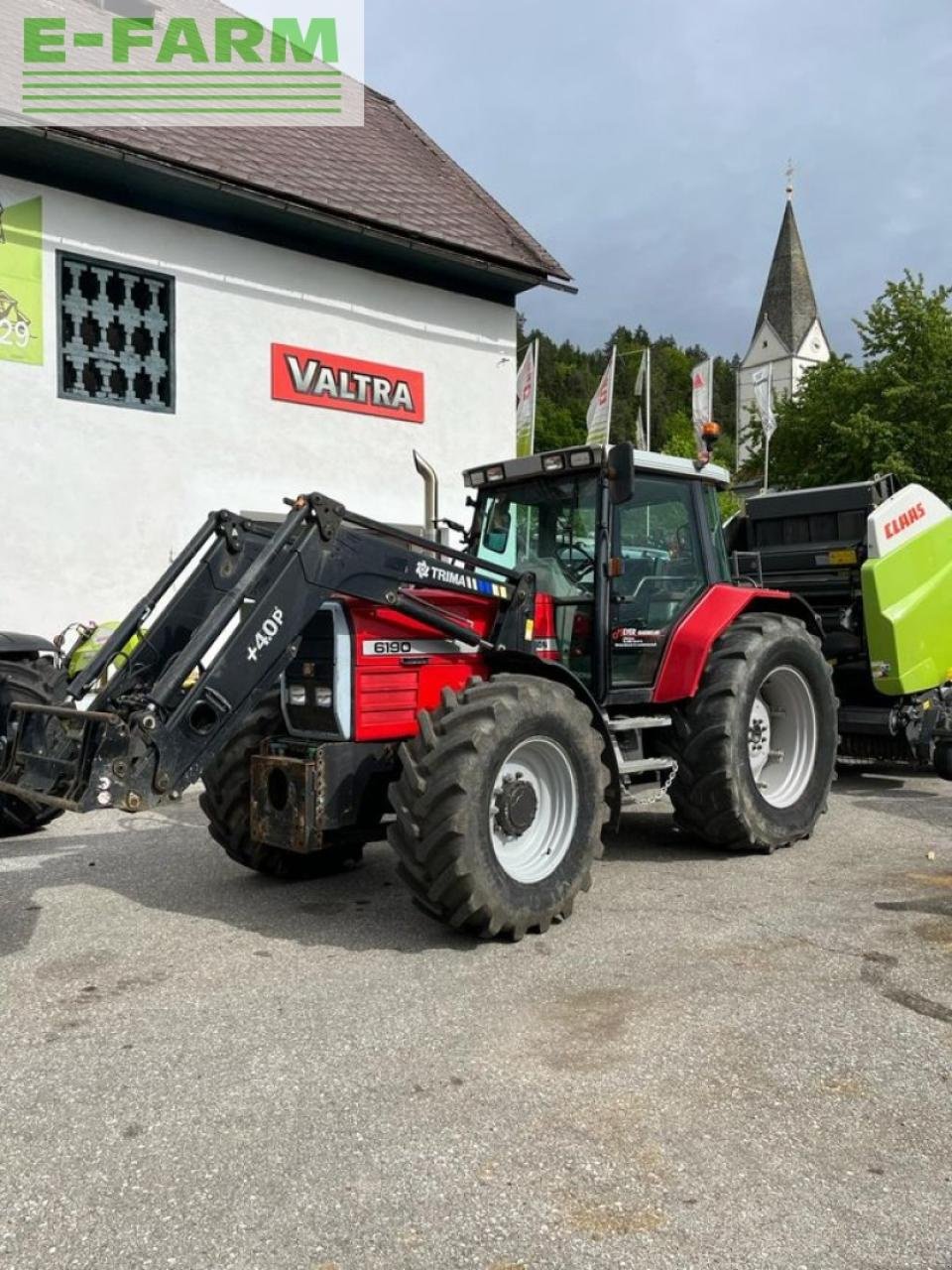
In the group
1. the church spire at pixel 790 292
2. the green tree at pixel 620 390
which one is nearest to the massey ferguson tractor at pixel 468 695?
the green tree at pixel 620 390

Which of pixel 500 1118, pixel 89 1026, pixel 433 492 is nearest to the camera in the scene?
pixel 500 1118

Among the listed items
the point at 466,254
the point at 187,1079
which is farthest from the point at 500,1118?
the point at 466,254

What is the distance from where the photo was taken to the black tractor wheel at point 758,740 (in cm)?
579

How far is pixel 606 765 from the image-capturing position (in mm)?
5137

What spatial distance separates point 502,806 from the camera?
464 cm

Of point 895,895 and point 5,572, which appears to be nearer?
point 895,895

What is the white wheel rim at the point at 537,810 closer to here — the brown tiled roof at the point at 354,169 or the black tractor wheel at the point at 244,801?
the black tractor wheel at the point at 244,801

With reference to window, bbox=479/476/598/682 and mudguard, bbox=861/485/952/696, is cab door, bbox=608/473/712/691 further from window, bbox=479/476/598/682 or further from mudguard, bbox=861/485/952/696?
mudguard, bbox=861/485/952/696

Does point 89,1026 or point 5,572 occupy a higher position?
point 5,572

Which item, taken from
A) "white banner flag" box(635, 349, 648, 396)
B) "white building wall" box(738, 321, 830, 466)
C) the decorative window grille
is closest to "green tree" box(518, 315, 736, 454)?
"white building wall" box(738, 321, 830, 466)

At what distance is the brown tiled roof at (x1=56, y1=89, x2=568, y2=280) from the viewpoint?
1241 cm

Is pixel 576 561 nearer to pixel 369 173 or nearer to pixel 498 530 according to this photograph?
pixel 498 530

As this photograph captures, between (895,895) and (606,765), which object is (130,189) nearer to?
(606,765)

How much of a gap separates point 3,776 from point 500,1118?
2417 millimetres
